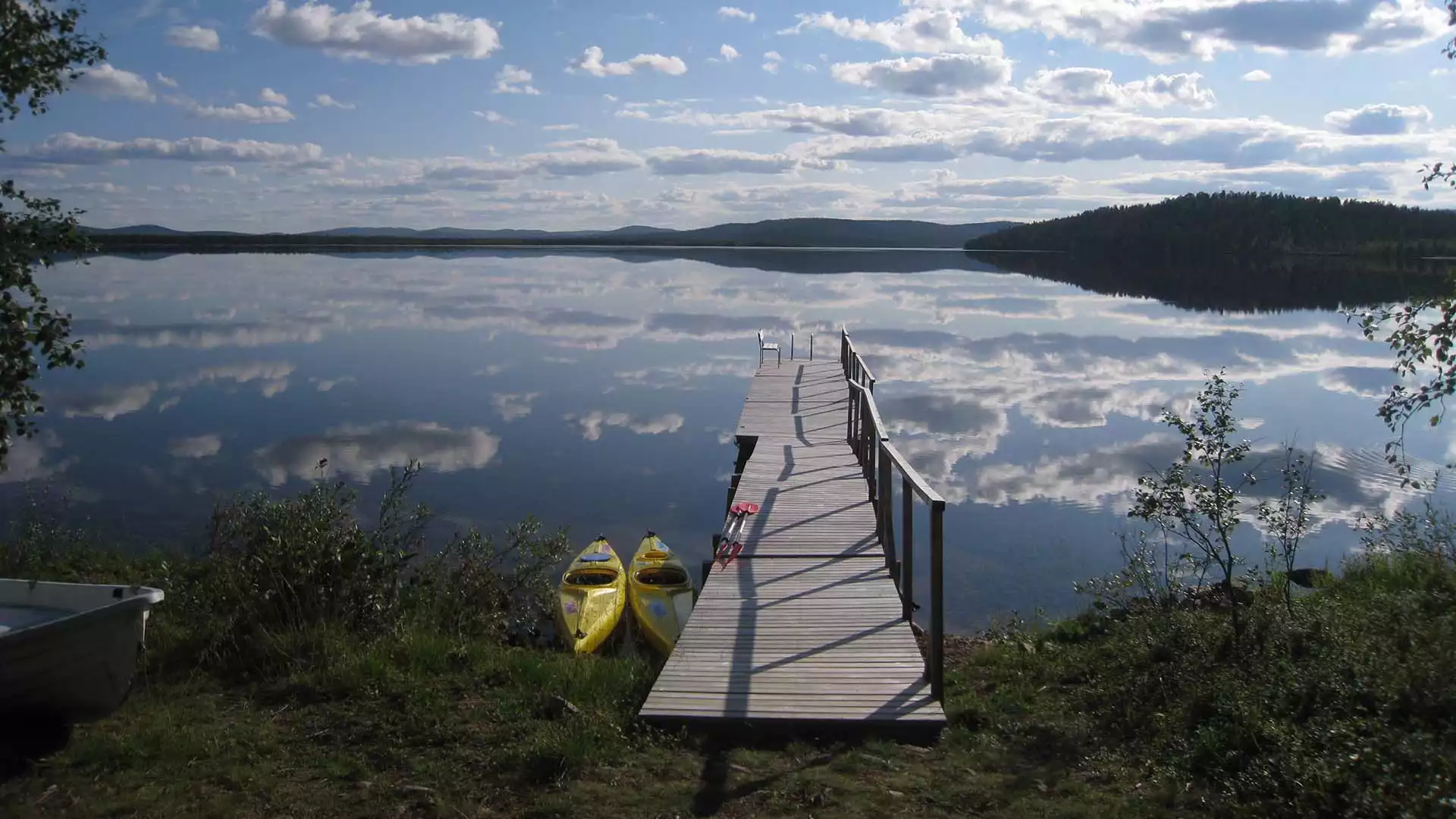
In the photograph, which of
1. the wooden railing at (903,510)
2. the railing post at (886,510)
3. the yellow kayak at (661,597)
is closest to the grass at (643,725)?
the wooden railing at (903,510)

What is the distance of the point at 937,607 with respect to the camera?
6406 millimetres

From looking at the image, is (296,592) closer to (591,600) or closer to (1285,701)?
(591,600)

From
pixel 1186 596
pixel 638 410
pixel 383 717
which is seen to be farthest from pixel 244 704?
pixel 638 410

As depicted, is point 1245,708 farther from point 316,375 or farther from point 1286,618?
point 316,375

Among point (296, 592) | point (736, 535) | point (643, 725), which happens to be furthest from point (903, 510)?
point (296, 592)

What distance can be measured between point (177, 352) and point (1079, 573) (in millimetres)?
Answer: 25791

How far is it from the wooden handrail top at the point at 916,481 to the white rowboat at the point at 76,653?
4231mm

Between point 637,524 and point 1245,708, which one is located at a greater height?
point 1245,708

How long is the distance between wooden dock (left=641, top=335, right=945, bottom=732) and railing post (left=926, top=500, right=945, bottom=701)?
0.02 meters

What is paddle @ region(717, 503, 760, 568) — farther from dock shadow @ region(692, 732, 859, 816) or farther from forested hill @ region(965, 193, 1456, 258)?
forested hill @ region(965, 193, 1456, 258)

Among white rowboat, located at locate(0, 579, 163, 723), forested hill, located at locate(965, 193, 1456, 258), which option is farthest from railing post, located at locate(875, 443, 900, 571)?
forested hill, located at locate(965, 193, 1456, 258)

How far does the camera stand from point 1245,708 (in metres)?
5.18

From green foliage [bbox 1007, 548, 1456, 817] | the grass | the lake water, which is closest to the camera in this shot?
green foliage [bbox 1007, 548, 1456, 817]

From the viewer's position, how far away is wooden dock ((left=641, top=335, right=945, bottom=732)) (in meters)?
6.16
